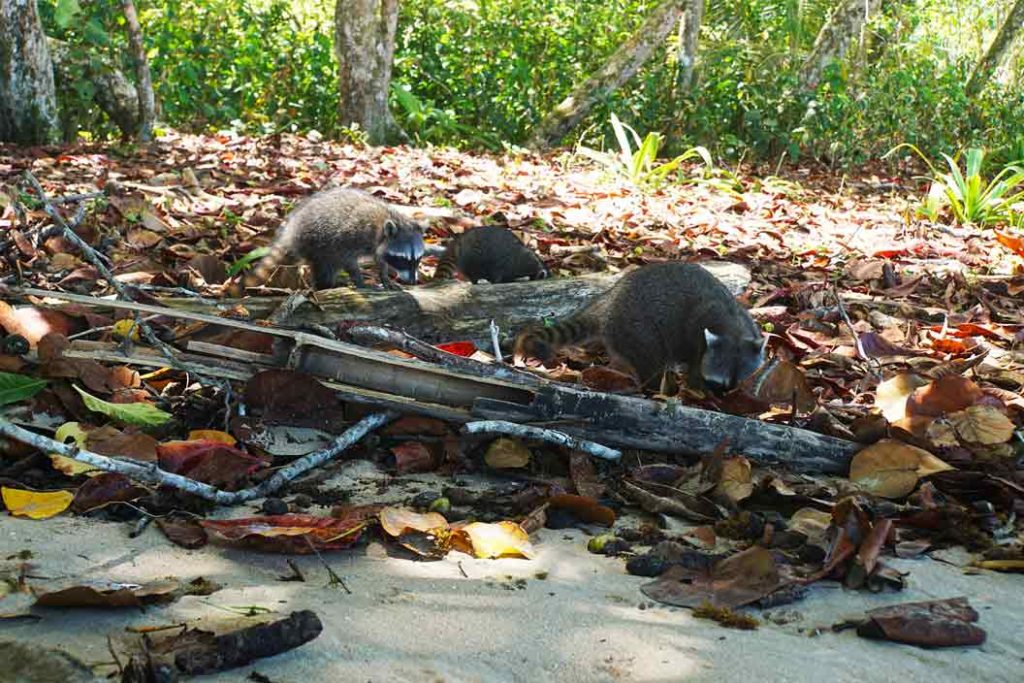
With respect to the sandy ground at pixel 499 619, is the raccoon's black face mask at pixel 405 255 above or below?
below

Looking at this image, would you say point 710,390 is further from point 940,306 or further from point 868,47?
point 868,47

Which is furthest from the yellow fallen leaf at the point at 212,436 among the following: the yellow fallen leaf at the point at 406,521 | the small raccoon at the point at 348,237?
the small raccoon at the point at 348,237

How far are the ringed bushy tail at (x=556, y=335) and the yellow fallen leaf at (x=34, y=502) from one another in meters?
2.65

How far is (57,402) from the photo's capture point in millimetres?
4039

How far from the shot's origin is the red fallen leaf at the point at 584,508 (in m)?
3.54

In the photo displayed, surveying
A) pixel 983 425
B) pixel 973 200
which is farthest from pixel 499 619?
pixel 973 200

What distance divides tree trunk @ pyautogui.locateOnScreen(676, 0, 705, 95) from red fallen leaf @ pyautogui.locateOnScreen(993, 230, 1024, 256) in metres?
6.44

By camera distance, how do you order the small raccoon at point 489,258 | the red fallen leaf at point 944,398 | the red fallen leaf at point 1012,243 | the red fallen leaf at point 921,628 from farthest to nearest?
the red fallen leaf at point 1012,243 < the small raccoon at point 489,258 < the red fallen leaf at point 944,398 < the red fallen leaf at point 921,628

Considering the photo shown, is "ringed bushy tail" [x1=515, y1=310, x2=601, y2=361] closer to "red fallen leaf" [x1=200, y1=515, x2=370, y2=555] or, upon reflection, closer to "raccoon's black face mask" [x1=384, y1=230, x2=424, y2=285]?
"raccoon's black face mask" [x1=384, y1=230, x2=424, y2=285]

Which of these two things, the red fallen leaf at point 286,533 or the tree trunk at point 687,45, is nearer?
the red fallen leaf at point 286,533

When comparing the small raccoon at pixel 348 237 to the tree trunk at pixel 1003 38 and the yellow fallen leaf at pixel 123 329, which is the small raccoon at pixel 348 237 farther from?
the tree trunk at pixel 1003 38

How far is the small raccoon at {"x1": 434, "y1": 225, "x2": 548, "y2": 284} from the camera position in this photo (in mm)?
7422

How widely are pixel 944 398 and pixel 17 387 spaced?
365 centimetres

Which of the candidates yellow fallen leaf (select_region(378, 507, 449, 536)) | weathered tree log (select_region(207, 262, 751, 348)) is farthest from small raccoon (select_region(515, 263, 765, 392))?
yellow fallen leaf (select_region(378, 507, 449, 536))
